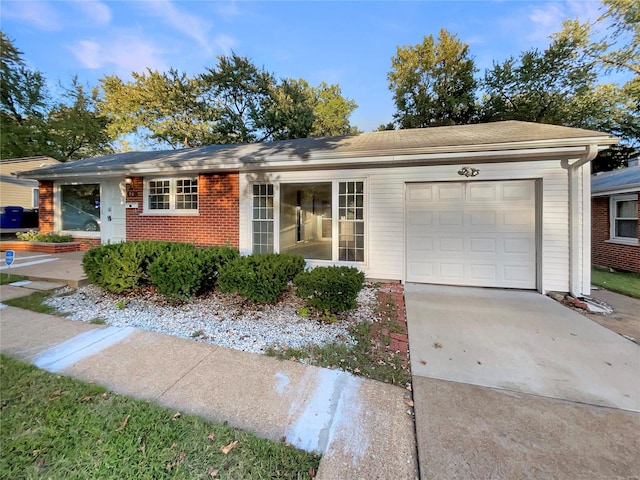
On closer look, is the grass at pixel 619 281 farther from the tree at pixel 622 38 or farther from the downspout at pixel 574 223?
the tree at pixel 622 38

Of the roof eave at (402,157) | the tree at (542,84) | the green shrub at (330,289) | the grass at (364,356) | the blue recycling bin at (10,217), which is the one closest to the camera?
the grass at (364,356)

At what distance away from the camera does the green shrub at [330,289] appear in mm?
3943

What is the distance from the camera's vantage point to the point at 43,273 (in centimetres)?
605

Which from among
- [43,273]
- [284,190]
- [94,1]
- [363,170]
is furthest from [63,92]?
[363,170]

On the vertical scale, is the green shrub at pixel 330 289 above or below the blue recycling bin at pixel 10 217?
below

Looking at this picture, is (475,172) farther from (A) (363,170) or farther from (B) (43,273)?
(B) (43,273)

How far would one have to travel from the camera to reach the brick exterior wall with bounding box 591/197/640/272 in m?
8.70

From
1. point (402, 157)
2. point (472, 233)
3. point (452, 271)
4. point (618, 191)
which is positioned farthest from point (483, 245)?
point (618, 191)

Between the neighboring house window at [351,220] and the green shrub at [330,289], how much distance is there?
2489 millimetres

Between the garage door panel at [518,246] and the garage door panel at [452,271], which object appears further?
the garage door panel at [452,271]

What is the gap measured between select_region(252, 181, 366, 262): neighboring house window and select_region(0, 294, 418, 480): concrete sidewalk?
3940 mm

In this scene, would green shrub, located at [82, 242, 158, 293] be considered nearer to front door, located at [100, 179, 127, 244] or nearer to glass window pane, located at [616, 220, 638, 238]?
front door, located at [100, 179, 127, 244]

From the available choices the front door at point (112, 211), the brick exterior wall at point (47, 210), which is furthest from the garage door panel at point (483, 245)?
the brick exterior wall at point (47, 210)

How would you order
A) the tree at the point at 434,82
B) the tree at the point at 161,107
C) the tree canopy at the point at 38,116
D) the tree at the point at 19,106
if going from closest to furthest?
1. the tree at the point at 434,82
2. the tree at the point at 19,106
3. the tree canopy at the point at 38,116
4. the tree at the point at 161,107
